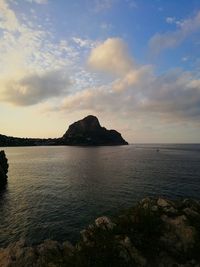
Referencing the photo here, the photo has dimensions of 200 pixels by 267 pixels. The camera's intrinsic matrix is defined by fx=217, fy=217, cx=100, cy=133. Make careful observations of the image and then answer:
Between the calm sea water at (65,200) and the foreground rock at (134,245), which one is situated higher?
the foreground rock at (134,245)

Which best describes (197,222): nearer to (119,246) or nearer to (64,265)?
(119,246)

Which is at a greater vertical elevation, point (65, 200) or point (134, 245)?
point (134, 245)

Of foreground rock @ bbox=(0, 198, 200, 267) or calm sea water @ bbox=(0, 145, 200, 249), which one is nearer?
foreground rock @ bbox=(0, 198, 200, 267)

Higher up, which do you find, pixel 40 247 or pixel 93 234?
pixel 93 234

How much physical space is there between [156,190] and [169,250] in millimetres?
37887

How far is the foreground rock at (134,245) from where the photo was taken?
13.7 meters

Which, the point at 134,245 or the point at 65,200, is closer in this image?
the point at 134,245

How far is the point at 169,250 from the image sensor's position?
1506cm

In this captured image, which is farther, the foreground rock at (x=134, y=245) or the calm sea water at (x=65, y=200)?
the calm sea water at (x=65, y=200)

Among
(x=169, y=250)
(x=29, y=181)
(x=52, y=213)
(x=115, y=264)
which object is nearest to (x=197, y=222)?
(x=169, y=250)

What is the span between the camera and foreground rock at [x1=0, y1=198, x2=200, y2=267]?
44.9 feet

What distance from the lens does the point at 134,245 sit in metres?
14.8

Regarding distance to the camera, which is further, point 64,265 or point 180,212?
point 180,212

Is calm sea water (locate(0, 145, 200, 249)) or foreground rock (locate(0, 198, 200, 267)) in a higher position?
foreground rock (locate(0, 198, 200, 267))
